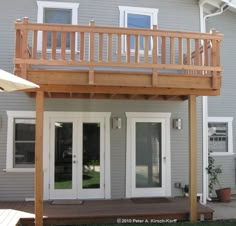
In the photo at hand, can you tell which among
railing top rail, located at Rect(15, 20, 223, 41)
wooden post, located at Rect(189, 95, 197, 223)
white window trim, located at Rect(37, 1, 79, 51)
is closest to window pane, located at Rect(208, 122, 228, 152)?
wooden post, located at Rect(189, 95, 197, 223)

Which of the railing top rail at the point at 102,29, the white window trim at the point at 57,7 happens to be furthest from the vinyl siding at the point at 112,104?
the railing top rail at the point at 102,29

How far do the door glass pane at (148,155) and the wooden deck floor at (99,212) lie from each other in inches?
37.1

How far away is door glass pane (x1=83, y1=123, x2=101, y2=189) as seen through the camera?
8992mm

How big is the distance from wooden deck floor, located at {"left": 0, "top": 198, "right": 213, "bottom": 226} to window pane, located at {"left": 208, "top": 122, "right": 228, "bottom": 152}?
9.28 ft

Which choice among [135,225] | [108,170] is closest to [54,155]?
[108,170]

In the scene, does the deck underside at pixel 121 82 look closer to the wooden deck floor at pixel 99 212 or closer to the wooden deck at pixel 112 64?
the wooden deck at pixel 112 64

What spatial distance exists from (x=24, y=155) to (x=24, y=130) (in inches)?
25.3

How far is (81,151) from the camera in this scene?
8977 mm

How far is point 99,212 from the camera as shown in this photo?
736cm

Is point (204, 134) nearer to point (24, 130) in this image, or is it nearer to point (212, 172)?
point (212, 172)

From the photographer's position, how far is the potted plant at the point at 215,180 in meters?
9.56

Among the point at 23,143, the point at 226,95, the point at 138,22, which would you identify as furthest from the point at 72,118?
the point at 226,95

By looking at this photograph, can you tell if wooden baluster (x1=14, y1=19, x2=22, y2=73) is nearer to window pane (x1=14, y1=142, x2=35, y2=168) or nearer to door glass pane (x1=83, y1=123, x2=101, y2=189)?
window pane (x1=14, y1=142, x2=35, y2=168)

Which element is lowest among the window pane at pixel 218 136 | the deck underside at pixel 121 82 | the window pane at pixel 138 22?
the window pane at pixel 218 136
